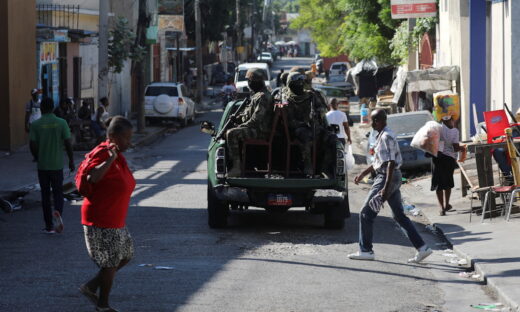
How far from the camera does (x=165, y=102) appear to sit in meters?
38.6

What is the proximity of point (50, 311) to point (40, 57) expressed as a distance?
931 inches

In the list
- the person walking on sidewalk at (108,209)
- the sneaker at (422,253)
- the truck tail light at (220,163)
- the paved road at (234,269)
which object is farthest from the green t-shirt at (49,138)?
the person walking on sidewalk at (108,209)

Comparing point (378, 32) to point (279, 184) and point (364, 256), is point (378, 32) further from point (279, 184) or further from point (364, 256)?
point (364, 256)

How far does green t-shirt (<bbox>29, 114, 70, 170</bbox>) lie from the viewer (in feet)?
42.9

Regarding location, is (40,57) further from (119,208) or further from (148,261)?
(119,208)

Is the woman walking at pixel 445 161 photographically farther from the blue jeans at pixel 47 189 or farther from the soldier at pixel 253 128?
the blue jeans at pixel 47 189

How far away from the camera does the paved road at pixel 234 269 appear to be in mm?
9023

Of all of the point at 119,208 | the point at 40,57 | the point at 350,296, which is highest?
the point at 40,57

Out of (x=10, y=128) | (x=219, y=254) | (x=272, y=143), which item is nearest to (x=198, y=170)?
(x=10, y=128)

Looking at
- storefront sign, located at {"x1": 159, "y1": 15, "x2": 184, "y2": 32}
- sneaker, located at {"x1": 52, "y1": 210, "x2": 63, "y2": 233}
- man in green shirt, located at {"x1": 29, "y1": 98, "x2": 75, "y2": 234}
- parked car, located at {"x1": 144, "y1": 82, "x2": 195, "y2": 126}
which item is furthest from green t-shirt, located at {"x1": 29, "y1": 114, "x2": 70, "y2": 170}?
storefront sign, located at {"x1": 159, "y1": 15, "x2": 184, "y2": 32}

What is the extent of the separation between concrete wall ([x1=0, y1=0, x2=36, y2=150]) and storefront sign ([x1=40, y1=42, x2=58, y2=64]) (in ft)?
7.67

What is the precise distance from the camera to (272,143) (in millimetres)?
13945

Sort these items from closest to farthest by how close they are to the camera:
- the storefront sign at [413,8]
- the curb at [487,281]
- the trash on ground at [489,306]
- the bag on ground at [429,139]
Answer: the curb at [487,281] < the trash on ground at [489,306] < the bag on ground at [429,139] < the storefront sign at [413,8]

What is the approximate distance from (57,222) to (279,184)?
302 centimetres
